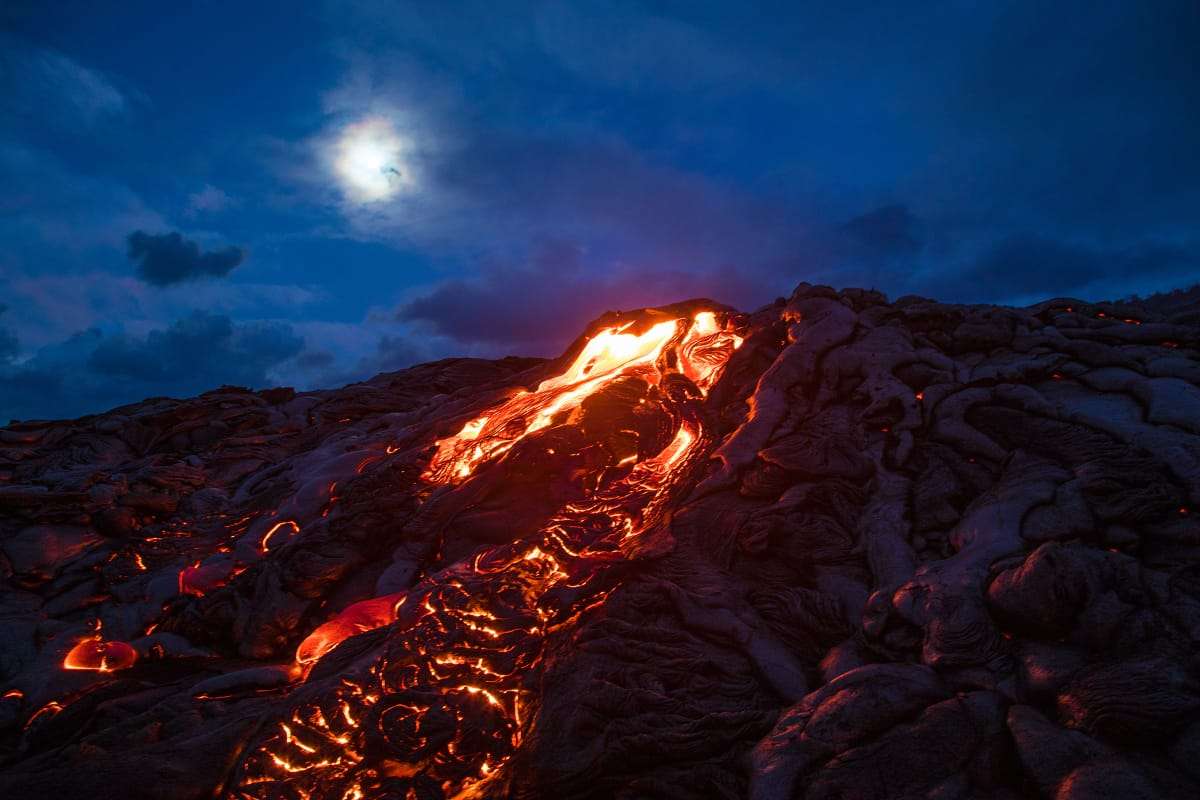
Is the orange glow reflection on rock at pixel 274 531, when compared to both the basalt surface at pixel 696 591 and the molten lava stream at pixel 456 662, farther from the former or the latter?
the molten lava stream at pixel 456 662

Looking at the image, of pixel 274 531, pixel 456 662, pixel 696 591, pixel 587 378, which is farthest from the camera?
pixel 587 378

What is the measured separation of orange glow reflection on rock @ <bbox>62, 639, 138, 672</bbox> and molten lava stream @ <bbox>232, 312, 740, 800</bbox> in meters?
2.13

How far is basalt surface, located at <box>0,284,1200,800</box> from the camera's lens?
3.39m

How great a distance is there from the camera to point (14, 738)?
17.7ft

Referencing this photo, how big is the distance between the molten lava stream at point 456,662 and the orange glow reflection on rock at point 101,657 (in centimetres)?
213

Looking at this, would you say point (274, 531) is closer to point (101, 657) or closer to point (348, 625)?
point (101, 657)

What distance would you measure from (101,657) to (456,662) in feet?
14.3

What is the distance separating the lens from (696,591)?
17.0ft

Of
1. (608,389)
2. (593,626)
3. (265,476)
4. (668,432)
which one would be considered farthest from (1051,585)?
(265,476)

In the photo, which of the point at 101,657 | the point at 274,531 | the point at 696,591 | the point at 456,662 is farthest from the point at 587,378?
the point at 101,657

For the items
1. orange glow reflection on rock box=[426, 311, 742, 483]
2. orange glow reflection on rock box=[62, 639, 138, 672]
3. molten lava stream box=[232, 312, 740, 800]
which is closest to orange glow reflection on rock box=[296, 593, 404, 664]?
molten lava stream box=[232, 312, 740, 800]

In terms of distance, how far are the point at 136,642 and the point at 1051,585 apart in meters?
8.67

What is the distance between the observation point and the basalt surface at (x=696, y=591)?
3.39 m

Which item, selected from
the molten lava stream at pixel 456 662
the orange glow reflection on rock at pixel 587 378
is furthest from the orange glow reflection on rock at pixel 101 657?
the orange glow reflection on rock at pixel 587 378
